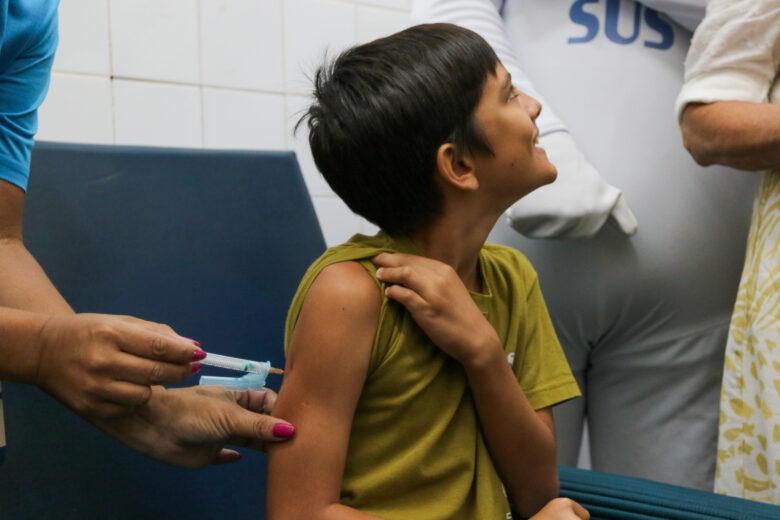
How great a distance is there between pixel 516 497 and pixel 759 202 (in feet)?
1.74

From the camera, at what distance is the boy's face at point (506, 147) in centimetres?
79

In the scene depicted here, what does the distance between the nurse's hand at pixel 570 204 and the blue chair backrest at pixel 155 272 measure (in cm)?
30

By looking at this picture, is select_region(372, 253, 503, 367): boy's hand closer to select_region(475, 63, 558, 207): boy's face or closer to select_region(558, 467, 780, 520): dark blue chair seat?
select_region(475, 63, 558, 207): boy's face

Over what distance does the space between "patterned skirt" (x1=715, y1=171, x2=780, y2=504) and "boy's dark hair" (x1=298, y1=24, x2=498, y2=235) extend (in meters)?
0.45

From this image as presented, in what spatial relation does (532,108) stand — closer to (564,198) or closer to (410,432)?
(564,198)

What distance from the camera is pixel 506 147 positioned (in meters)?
0.80

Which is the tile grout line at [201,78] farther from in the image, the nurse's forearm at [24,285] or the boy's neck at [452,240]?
the boy's neck at [452,240]

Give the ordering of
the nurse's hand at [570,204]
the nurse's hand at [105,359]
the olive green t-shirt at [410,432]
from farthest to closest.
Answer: the nurse's hand at [570,204] → the olive green t-shirt at [410,432] → the nurse's hand at [105,359]

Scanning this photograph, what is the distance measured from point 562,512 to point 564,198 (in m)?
0.43

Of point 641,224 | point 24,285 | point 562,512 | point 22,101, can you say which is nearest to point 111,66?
point 22,101

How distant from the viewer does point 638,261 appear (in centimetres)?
114

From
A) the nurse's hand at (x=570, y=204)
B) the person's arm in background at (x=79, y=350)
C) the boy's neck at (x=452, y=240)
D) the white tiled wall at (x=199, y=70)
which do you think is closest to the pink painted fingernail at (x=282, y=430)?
the person's arm in background at (x=79, y=350)

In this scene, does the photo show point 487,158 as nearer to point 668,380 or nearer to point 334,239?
point 668,380

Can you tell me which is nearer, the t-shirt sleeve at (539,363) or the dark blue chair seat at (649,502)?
the dark blue chair seat at (649,502)
